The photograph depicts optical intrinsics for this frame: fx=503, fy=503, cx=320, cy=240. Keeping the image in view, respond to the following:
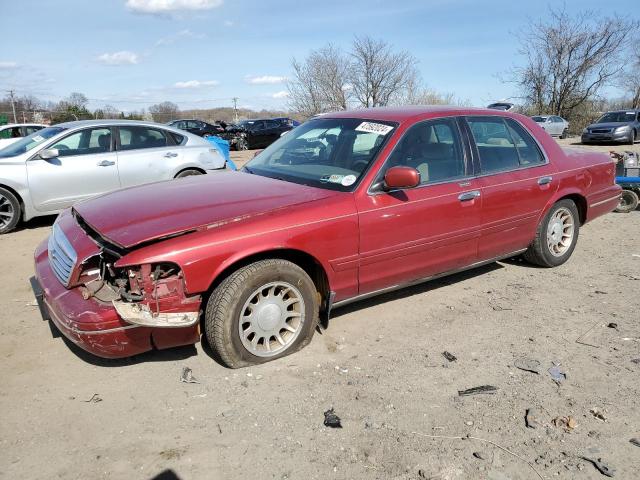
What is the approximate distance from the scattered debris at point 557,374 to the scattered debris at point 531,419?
0.43m

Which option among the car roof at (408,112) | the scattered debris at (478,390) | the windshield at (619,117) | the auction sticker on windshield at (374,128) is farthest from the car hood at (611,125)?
the scattered debris at (478,390)

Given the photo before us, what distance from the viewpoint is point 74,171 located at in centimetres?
716

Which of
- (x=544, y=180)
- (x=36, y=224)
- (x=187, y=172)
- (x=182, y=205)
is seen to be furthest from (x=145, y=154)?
(x=544, y=180)

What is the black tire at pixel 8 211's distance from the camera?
22.8 feet


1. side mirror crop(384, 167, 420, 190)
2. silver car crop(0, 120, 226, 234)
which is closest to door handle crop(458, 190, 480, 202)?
side mirror crop(384, 167, 420, 190)

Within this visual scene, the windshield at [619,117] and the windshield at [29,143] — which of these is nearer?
the windshield at [29,143]

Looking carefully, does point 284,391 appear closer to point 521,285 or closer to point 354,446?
point 354,446

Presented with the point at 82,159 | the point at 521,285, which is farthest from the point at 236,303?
the point at 82,159

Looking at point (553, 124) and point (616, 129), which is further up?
point (553, 124)

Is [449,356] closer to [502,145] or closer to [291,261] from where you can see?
[291,261]

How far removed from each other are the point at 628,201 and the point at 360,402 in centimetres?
697

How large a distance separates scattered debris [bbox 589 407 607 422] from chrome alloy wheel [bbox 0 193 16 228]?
7244 mm

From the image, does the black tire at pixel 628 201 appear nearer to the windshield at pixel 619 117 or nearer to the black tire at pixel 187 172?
the black tire at pixel 187 172

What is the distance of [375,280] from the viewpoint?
12.4ft
